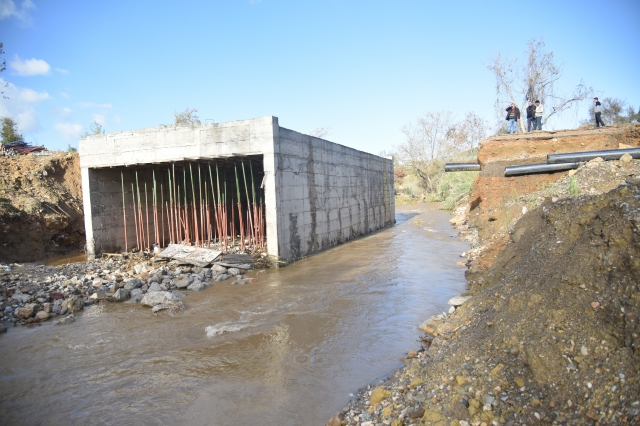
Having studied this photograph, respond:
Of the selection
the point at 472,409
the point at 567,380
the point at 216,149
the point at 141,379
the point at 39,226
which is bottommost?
the point at 141,379

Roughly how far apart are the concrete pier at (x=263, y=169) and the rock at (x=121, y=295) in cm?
347

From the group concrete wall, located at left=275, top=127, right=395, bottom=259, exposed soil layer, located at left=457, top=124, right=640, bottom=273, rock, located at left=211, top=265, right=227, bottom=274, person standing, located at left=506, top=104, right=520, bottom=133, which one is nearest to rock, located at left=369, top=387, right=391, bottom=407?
exposed soil layer, located at left=457, top=124, right=640, bottom=273

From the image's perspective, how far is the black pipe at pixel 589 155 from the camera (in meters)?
8.06

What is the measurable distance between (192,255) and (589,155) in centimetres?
951

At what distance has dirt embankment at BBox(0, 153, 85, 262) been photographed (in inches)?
493

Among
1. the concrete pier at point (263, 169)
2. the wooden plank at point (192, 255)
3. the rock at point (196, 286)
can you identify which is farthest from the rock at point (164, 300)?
the concrete pier at point (263, 169)

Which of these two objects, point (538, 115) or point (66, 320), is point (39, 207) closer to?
point (66, 320)

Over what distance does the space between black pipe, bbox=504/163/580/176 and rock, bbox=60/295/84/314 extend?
9.70 m

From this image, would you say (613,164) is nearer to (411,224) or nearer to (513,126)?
(513,126)

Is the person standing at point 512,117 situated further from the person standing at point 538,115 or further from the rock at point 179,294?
the rock at point 179,294

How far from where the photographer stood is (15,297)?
25.4ft

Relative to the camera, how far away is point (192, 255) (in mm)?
10406

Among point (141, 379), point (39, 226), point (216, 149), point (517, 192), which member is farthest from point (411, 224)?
point (141, 379)

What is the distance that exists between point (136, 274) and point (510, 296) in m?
8.58
